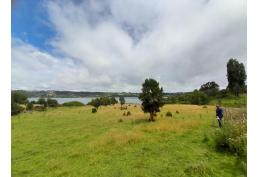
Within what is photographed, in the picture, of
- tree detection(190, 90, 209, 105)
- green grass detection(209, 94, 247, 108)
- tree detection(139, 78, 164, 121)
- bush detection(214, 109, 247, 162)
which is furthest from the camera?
tree detection(190, 90, 209, 105)

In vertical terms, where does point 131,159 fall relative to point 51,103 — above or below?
above

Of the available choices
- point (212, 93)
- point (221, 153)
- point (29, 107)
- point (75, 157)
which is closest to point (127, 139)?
point (75, 157)

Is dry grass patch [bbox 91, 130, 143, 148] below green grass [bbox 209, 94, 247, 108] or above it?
below

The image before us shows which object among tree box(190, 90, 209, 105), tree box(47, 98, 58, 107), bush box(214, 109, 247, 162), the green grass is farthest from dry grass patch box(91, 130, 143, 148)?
tree box(47, 98, 58, 107)

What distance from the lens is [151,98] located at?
13367 millimetres

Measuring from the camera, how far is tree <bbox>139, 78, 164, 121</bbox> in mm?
13367

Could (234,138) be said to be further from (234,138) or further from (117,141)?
(117,141)

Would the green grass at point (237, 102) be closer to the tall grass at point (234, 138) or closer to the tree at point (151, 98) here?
the tall grass at point (234, 138)

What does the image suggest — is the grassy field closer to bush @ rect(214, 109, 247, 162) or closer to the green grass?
bush @ rect(214, 109, 247, 162)

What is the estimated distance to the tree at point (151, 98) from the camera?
43.9 feet

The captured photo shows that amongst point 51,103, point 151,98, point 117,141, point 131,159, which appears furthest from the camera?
point 51,103

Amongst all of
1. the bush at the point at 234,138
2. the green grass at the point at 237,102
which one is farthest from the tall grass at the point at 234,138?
the green grass at the point at 237,102

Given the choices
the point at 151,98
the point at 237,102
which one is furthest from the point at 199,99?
the point at 151,98
